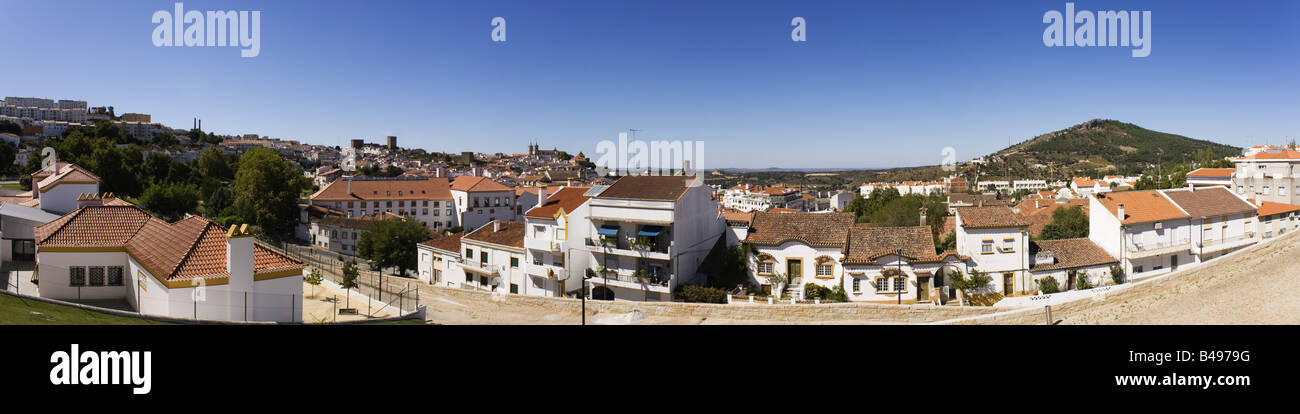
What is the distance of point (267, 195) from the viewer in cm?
2691

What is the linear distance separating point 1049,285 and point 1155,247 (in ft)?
17.2

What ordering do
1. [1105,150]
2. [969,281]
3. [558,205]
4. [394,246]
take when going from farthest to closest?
[1105,150], [394,246], [558,205], [969,281]

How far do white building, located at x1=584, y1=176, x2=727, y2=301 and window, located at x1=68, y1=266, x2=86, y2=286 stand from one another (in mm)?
9710

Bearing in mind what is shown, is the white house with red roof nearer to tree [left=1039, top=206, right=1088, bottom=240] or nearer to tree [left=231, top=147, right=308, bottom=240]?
tree [left=231, top=147, right=308, bottom=240]

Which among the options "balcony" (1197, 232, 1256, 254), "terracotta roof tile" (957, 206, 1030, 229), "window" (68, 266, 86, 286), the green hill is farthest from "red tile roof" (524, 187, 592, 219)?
the green hill

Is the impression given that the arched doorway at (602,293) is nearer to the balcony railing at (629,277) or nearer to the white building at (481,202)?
the balcony railing at (629,277)

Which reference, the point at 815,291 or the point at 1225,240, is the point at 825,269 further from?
the point at 1225,240

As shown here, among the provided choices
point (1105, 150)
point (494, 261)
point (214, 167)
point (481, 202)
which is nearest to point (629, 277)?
point (494, 261)

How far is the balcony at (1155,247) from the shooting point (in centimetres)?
1723

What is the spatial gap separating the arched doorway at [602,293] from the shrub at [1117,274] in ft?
45.6

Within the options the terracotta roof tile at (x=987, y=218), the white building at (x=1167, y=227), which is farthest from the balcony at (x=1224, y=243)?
the terracotta roof tile at (x=987, y=218)

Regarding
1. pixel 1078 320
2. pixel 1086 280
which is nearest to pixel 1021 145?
pixel 1086 280

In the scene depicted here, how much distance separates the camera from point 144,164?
3108cm
